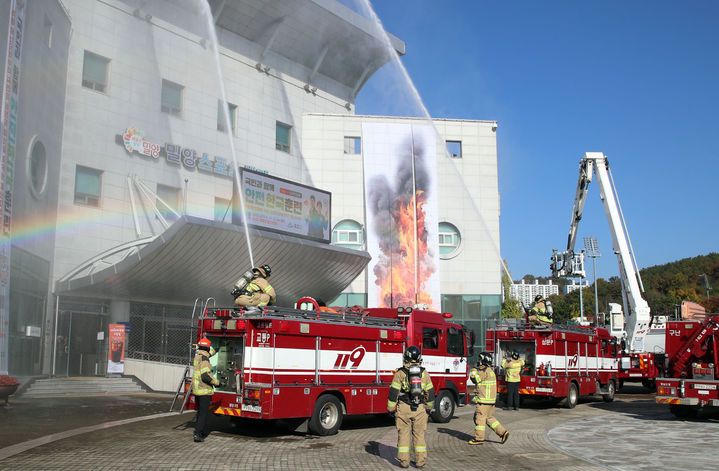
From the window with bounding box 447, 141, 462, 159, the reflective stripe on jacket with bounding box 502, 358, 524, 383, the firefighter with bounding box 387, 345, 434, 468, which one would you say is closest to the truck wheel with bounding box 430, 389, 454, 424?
the reflective stripe on jacket with bounding box 502, 358, 524, 383

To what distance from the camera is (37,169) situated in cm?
2391

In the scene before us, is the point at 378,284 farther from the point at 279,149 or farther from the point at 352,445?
the point at 352,445

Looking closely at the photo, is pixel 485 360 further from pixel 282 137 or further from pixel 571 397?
pixel 282 137

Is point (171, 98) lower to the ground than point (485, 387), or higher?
higher

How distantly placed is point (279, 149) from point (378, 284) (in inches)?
433

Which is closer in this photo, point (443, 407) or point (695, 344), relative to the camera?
point (443, 407)

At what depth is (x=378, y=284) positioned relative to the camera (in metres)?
39.4

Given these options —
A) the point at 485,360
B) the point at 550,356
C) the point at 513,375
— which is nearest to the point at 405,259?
the point at 550,356

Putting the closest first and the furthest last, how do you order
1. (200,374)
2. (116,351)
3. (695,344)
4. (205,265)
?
(200,374) < (695,344) < (116,351) < (205,265)

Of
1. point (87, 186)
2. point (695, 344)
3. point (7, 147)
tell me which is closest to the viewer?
point (695, 344)

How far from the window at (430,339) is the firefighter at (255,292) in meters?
4.58

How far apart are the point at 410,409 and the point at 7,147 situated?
1676 cm

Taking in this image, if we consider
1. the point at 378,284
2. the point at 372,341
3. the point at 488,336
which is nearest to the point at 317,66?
the point at 378,284

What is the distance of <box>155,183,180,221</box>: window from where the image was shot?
3090 cm
